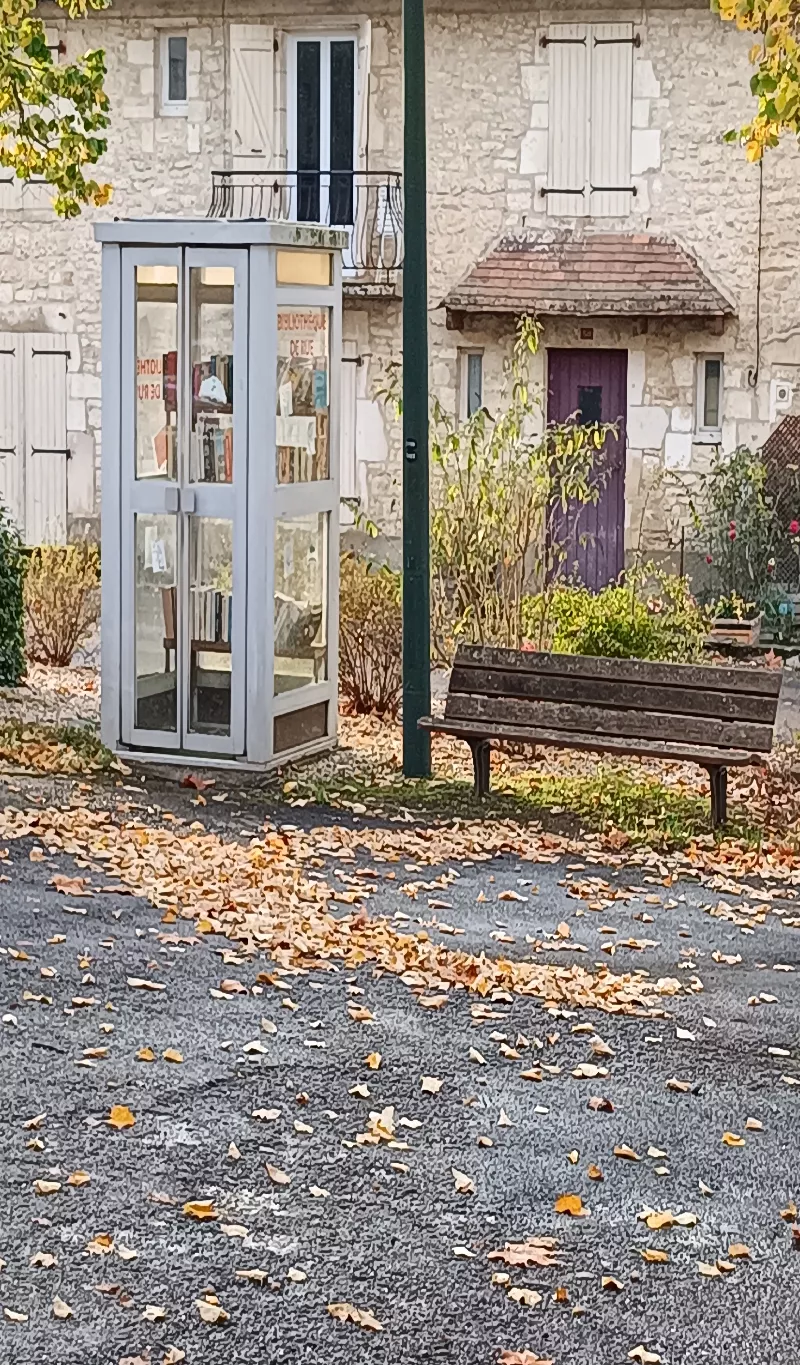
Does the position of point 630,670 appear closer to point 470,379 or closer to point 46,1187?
point 46,1187

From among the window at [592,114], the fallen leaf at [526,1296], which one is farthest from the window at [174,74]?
the fallen leaf at [526,1296]

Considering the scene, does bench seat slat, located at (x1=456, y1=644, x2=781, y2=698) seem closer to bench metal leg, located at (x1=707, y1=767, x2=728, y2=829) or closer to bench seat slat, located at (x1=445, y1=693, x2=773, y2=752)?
bench seat slat, located at (x1=445, y1=693, x2=773, y2=752)

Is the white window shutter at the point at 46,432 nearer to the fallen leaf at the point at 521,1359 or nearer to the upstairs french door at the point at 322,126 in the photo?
the upstairs french door at the point at 322,126

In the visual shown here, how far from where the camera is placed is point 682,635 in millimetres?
12523

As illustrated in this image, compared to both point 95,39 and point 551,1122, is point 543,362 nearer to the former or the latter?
point 95,39

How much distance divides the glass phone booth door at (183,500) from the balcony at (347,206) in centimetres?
849

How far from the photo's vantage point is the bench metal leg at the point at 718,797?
9.40 m

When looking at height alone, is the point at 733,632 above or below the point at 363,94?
below

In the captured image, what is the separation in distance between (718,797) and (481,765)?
125cm

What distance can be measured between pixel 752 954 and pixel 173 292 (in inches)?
189

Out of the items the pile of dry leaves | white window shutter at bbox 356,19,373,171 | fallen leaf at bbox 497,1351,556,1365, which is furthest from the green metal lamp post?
white window shutter at bbox 356,19,373,171

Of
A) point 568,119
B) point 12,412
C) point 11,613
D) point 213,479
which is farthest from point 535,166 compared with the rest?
point 213,479

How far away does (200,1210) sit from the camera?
4.76 meters

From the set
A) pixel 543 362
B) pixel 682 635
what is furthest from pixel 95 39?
pixel 682 635
